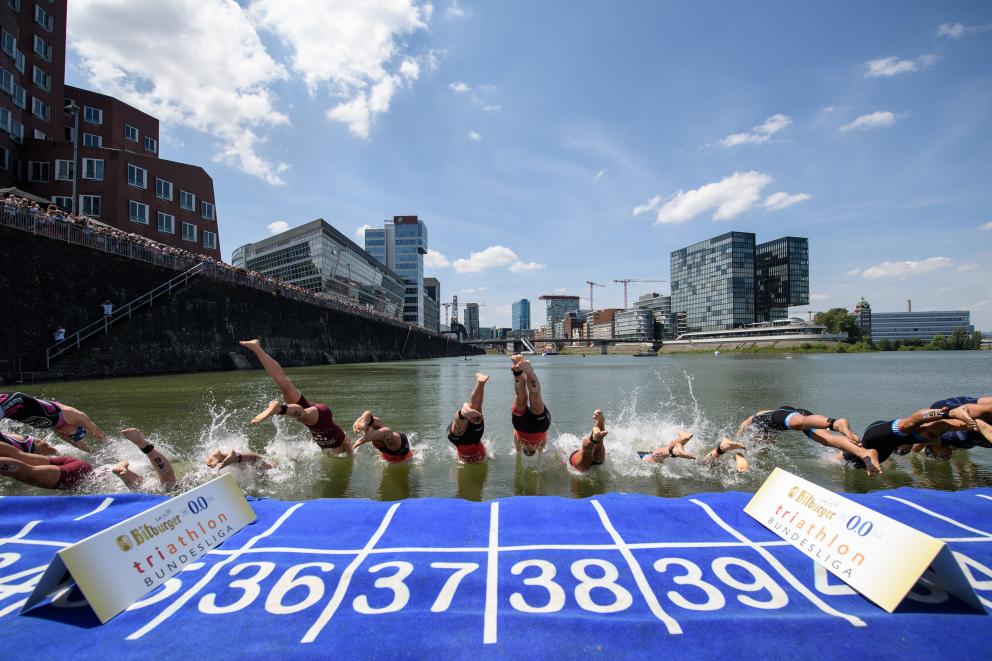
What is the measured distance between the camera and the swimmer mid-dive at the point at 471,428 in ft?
22.0

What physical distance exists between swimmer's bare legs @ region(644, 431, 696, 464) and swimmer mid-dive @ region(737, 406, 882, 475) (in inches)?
72.8

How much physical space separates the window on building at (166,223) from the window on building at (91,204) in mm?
3841

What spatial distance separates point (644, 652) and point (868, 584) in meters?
1.83

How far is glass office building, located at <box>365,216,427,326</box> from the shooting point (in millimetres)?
160625

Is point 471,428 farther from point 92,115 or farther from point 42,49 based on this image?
point 92,115

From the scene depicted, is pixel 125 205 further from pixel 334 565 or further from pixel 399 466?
pixel 334 565

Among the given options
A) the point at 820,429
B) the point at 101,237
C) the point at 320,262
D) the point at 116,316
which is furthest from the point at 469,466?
the point at 320,262

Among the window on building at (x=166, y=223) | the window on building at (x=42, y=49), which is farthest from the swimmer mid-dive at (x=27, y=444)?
the window on building at (x=42, y=49)

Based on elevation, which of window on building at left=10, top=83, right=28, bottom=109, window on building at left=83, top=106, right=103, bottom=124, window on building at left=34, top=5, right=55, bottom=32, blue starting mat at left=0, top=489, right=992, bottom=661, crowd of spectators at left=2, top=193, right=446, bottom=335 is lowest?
blue starting mat at left=0, top=489, right=992, bottom=661

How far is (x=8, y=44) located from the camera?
30578mm

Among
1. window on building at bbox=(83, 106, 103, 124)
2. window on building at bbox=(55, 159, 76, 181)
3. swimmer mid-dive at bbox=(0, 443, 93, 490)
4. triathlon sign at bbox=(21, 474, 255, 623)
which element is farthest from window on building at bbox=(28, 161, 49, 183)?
triathlon sign at bbox=(21, 474, 255, 623)

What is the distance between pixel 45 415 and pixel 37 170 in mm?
39950

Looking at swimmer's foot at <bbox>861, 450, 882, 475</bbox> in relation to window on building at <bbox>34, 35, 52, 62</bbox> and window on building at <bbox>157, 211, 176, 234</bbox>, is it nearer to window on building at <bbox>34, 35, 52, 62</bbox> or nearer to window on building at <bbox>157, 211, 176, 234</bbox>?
window on building at <bbox>157, 211, 176, 234</bbox>

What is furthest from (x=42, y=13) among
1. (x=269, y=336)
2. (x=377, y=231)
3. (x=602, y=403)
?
(x=377, y=231)
